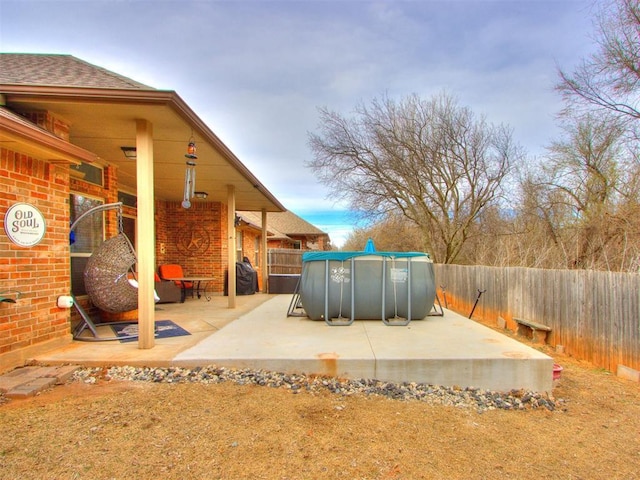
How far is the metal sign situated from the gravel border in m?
1.49

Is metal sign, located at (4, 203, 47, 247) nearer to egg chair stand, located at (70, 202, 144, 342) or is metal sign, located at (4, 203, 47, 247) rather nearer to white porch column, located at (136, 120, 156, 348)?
egg chair stand, located at (70, 202, 144, 342)

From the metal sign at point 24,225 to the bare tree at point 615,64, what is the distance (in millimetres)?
10898

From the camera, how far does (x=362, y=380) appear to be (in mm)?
3844

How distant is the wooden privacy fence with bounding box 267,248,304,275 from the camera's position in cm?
1335

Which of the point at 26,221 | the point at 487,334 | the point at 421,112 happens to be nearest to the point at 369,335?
the point at 487,334

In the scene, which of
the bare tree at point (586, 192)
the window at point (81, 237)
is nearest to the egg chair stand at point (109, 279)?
the window at point (81, 237)

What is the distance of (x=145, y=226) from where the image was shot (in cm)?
434

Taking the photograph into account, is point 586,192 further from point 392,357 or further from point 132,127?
point 132,127

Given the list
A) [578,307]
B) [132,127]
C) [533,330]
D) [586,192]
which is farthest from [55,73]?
[586,192]

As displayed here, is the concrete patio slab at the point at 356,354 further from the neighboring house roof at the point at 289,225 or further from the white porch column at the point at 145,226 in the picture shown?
the neighboring house roof at the point at 289,225

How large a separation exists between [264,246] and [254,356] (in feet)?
24.7

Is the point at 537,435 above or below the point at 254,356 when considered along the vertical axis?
below

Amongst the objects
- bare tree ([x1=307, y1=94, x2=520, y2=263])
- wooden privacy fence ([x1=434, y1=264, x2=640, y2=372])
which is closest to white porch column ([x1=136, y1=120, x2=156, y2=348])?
wooden privacy fence ([x1=434, y1=264, x2=640, y2=372])

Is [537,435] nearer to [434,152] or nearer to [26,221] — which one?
[26,221]
